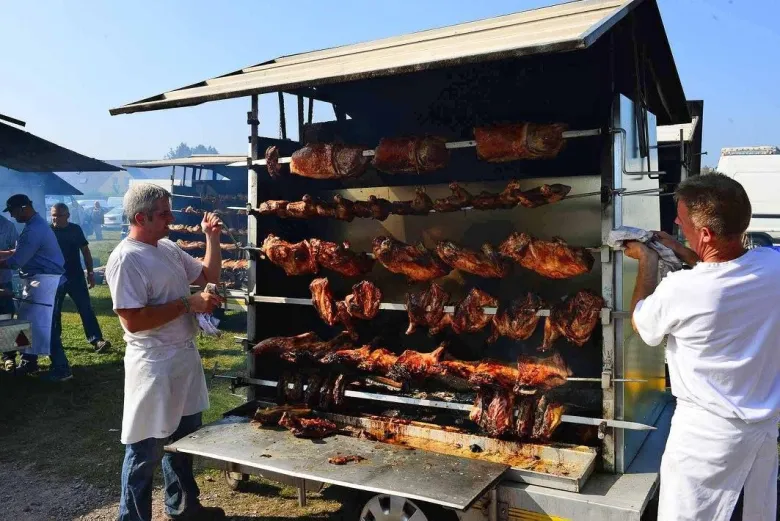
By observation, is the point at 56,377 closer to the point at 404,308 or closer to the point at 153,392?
the point at 153,392

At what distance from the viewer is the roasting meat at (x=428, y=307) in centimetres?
423

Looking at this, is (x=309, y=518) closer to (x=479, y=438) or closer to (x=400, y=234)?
(x=479, y=438)

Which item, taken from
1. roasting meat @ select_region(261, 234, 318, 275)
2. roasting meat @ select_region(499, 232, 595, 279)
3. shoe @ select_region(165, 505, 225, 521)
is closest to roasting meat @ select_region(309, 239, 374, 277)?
roasting meat @ select_region(261, 234, 318, 275)

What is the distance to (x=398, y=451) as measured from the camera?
3.70 metres

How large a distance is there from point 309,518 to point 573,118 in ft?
11.2

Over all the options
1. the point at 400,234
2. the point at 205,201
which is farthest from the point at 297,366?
the point at 205,201

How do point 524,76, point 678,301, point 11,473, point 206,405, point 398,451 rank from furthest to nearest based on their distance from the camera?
point 11,473 → point 524,76 → point 206,405 → point 398,451 → point 678,301

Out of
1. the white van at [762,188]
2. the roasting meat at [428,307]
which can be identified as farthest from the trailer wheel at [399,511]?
the white van at [762,188]

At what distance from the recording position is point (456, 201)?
164 inches

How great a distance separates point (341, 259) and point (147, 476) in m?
1.96

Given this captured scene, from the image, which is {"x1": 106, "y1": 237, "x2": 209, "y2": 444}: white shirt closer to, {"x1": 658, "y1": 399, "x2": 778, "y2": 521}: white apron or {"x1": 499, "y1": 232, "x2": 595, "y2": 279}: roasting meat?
{"x1": 499, "y1": 232, "x2": 595, "y2": 279}: roasting meat

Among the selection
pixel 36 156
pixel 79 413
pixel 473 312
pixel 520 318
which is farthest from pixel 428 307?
pixel 36 156

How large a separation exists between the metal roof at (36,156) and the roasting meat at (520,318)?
8216mm

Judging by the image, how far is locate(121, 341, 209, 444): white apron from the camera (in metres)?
3.69
